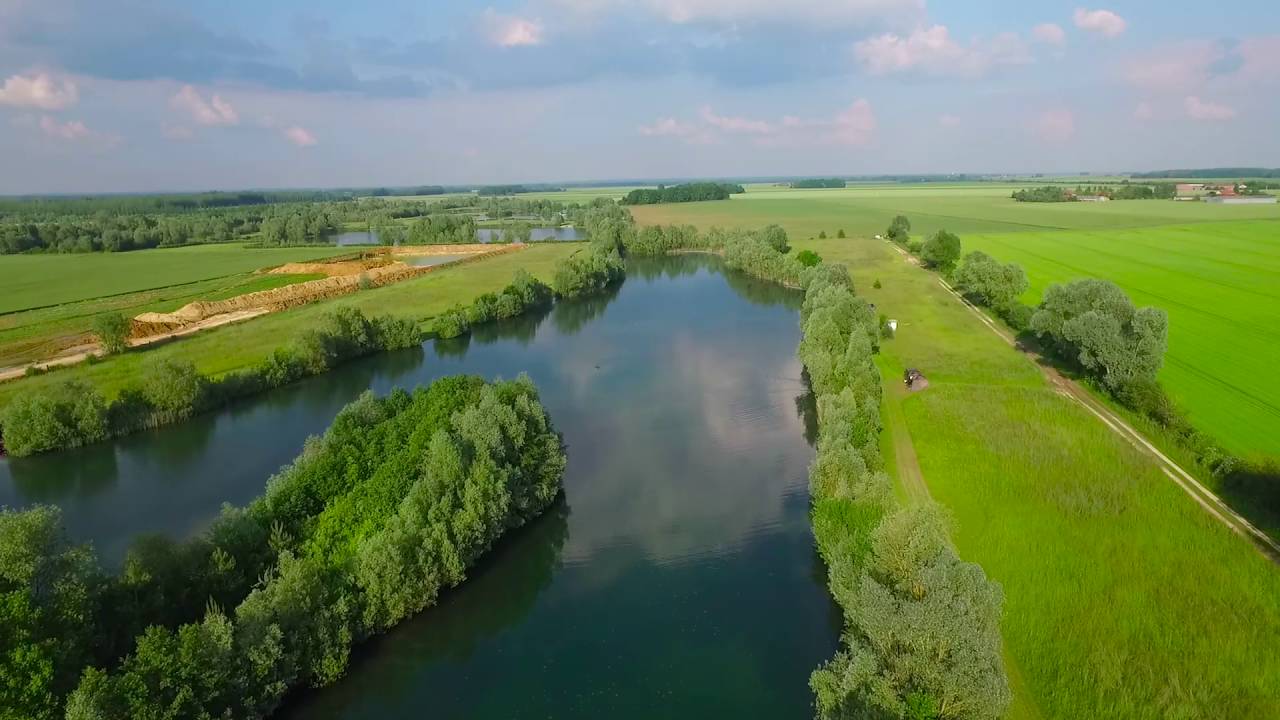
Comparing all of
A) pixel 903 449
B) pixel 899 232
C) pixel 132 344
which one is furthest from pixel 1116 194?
pixel 132 344

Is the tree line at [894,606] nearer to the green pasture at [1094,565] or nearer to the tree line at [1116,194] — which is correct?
the green pasture at [1094,565]

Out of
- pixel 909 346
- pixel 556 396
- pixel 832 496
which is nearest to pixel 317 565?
pixel 832 496

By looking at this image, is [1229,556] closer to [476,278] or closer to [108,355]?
[108,355]

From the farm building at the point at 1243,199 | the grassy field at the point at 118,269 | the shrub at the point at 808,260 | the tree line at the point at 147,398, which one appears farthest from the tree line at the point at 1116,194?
the tree line at the point at 147,398

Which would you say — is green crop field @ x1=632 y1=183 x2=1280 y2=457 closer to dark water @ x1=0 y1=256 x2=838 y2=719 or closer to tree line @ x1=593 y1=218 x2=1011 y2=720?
tree line @ x1=593 y1=218 x2=1011 y2=720

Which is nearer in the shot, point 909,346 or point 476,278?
point 909,346

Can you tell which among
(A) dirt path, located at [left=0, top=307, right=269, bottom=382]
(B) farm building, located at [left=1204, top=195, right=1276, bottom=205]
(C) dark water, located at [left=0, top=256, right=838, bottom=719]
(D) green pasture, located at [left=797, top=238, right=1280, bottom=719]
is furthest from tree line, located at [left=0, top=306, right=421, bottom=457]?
(B) farm building, located at [left=1204, top=195, right=1276, bottom=205]

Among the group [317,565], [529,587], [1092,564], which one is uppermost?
[317,565]
